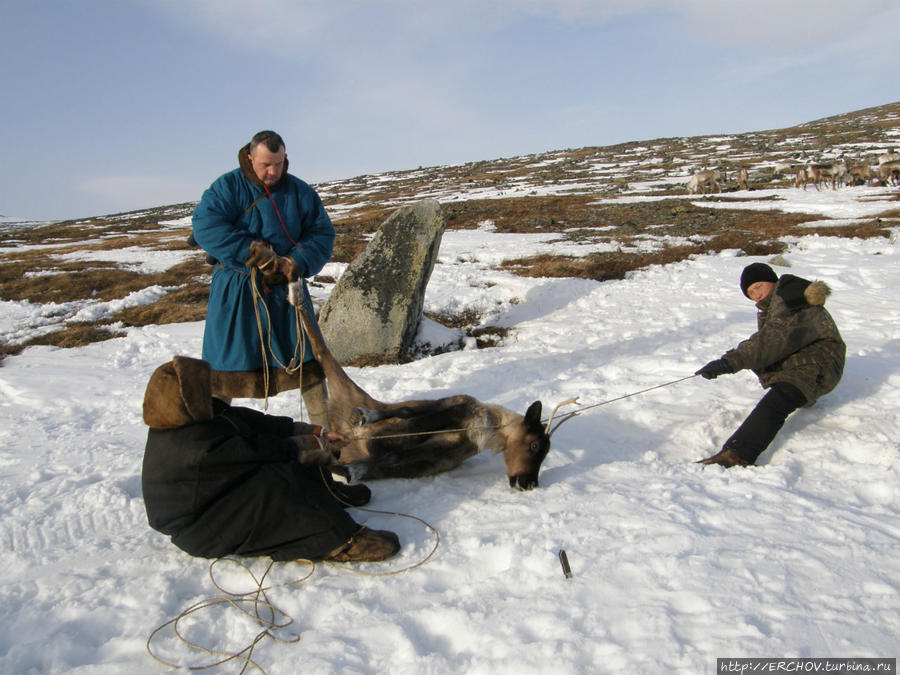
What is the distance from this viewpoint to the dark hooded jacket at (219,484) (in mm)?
2574

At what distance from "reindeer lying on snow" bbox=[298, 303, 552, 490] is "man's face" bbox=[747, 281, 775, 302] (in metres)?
2.20

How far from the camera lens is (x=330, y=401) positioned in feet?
13.4

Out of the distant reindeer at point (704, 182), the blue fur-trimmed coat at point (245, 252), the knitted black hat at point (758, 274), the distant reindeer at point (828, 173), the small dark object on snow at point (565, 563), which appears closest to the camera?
the small dark object on snow at point (565, 563)

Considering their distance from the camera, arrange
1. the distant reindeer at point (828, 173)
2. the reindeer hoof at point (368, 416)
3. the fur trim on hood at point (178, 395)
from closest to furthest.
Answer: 1. the fur trim on hood at point (178, 395)
2. the reindeer hoof at point (368, 416)
3. the distant reindeer at point (828, 173)

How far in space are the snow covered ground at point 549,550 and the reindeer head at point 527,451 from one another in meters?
0.11

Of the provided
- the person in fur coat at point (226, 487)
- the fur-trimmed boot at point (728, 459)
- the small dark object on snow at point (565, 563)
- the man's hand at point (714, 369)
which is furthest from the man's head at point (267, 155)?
the fur-trimmed boot at point (728, 459)

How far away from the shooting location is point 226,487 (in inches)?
104

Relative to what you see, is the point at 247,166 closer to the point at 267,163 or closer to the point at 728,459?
the point at 267,163

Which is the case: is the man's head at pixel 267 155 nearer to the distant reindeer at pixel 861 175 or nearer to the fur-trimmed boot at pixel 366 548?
the fur-trimmed boot at pixel 366 548

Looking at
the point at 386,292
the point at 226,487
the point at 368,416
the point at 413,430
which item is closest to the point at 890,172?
the point at 386,292

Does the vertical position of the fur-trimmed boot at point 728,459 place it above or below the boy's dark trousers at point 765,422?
below

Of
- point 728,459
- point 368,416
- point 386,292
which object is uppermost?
point 386,292

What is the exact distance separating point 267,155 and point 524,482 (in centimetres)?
275

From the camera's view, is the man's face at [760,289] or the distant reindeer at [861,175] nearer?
the man's face at [760,289]
